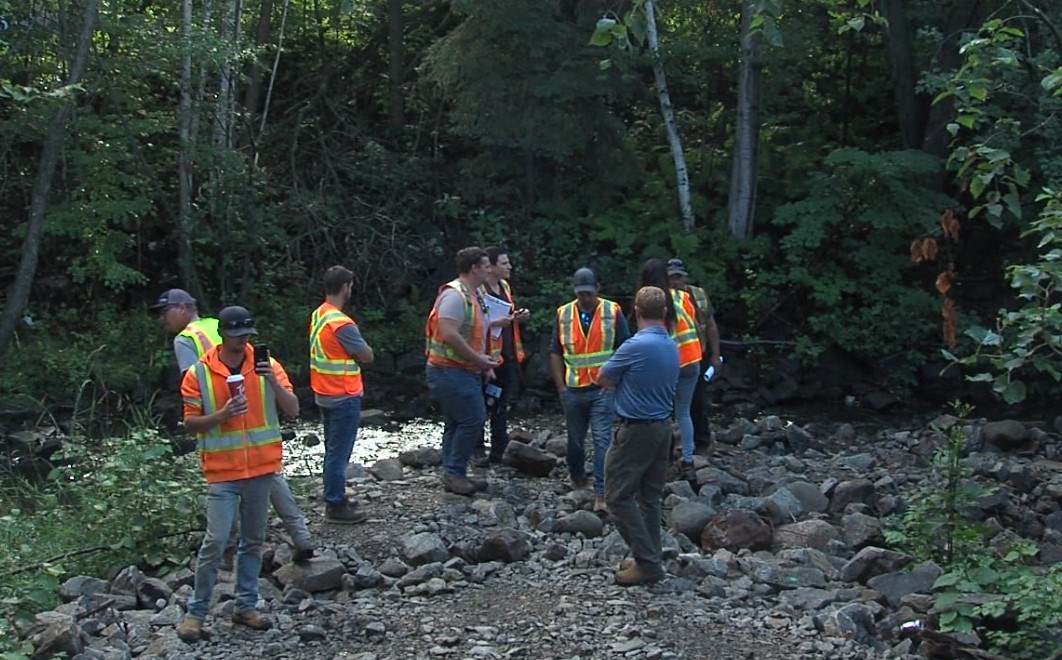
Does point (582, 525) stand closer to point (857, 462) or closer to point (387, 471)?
point (387, 471)

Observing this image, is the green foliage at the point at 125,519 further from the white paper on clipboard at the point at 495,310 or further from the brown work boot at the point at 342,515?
the white paper on clipboard at the point at 495,310

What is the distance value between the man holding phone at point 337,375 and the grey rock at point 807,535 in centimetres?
314

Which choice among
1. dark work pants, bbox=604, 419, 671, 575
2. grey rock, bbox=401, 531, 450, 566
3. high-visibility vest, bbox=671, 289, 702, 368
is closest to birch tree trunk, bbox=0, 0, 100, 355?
high-visibility vest, bbox=671, 289, 702, 368

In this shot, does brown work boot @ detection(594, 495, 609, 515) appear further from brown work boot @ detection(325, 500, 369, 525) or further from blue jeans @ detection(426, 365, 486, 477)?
brown work boot @ detection(325, 500, 369, 525)

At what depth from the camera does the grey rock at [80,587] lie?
26.0 ft

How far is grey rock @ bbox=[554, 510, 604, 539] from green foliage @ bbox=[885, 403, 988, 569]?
2.00 metres

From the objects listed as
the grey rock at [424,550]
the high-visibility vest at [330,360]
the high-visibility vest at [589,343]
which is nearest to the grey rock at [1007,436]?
the high-visibility vest at [589,343]

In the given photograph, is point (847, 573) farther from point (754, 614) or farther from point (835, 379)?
point (835, 379)

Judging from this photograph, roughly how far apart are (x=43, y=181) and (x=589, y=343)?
9.76 metres

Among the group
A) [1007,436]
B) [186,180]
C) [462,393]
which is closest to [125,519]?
[462,393]

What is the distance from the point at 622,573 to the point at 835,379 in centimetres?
1211

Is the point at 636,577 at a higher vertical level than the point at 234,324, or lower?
lower

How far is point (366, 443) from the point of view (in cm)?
1494

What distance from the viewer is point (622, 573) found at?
797 centimetres
